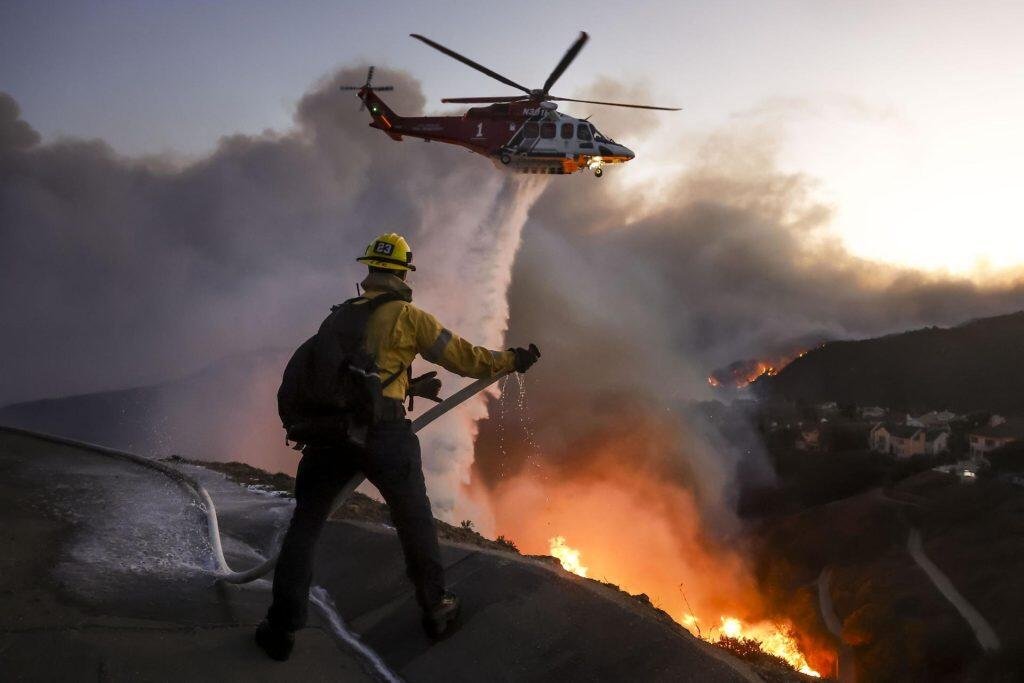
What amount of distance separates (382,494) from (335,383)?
0.73 meters

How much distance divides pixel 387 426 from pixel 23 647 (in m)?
2.24

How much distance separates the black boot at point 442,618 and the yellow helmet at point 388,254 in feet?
7.19

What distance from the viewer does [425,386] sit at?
14.7ft

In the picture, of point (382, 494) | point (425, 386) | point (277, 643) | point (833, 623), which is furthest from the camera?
point (833, 623)

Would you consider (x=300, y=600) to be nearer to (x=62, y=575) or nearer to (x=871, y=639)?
(x=62, y=575)

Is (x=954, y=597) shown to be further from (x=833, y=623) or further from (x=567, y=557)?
(x=567, y=557)

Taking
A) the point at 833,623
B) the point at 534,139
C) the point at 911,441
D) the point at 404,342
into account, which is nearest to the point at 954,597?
the point at 833,623

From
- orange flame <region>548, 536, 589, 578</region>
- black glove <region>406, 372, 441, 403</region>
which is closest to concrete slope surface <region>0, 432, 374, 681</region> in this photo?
black glove <region>406, 372, 441, 403</region>

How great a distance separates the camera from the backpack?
376 centimetres

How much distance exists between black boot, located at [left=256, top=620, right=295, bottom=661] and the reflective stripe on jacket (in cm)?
152

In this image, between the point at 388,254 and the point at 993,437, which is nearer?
the point at 388,254

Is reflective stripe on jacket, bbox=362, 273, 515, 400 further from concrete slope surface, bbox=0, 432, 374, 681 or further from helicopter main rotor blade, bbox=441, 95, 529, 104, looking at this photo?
helicopter main rotor blade, bbox=441, 95, 529, 104

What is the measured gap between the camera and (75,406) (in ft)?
334

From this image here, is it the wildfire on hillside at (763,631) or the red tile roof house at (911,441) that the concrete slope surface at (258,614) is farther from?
the red tile roof house at (911,441)
